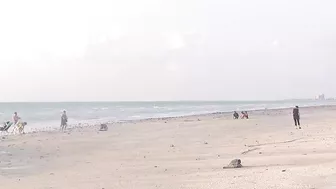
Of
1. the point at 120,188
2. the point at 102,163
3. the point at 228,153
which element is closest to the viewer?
the point at 120,188

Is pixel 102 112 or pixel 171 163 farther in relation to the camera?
pixel 102 112

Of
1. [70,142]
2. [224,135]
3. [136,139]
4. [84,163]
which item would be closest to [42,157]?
[84,163]

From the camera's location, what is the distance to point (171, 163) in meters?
15.8

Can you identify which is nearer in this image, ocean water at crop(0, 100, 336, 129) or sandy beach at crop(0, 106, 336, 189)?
sandy beach at crop(0, 106, 336, 189)

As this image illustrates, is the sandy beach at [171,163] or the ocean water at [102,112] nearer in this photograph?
the sandy beach at [171,163]

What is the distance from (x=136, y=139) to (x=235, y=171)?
13.9m

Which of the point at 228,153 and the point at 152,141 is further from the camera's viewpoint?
the point at 152,141

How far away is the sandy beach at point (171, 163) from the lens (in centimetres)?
1142

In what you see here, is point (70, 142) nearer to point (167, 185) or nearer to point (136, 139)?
point (136, 139)

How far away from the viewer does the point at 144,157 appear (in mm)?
18156

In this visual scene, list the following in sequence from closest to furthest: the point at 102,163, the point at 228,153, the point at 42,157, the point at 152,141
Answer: the point at 102,163 < the point at 228,153 < the point at 42,157 < the point at 152,141

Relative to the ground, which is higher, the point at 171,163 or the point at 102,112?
the point at 102,112

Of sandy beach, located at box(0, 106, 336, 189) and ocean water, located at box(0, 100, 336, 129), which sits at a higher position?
ocean water, located at box(0, 100, 336, 129)

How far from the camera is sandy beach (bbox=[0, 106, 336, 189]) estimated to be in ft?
37.5
